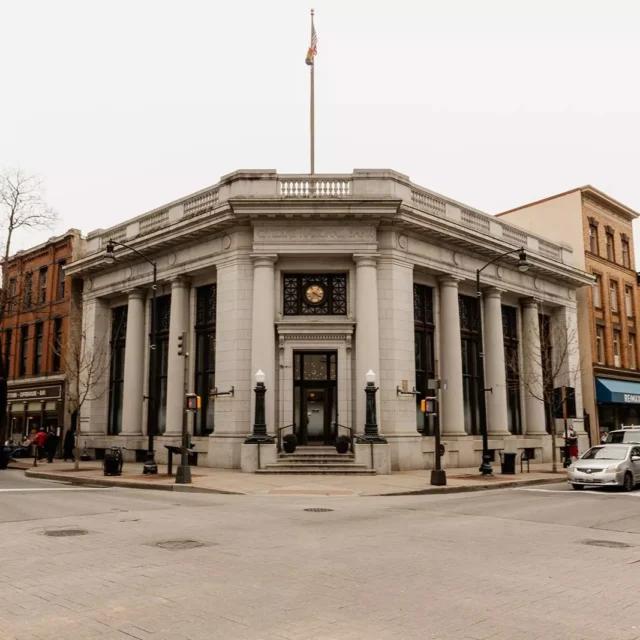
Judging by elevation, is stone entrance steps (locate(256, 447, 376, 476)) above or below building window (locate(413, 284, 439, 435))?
below

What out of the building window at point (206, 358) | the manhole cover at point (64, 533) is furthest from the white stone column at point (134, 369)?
the manhole cover at point (64, 533)

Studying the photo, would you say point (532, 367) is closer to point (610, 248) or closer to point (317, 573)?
point (610, 248)

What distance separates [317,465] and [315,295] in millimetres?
7614

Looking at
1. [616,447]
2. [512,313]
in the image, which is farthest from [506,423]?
[616,447]

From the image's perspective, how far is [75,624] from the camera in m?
6.00

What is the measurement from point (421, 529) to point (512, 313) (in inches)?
1078

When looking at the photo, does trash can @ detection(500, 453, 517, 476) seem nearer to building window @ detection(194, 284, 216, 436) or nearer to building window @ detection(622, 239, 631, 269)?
building window @ detection(194, 284, 216, 436)

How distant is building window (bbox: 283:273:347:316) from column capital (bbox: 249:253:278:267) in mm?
1365

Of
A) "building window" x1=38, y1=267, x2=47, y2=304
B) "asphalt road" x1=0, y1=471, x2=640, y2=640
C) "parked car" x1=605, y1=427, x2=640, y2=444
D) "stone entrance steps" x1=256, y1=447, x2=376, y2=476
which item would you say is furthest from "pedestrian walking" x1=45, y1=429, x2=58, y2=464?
"parked car" x1=605, y1=427, x2=640, y2=444

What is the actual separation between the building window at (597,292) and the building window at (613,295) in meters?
1.73

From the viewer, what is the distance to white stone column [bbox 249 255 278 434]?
26391 mm

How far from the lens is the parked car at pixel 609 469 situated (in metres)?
20.5

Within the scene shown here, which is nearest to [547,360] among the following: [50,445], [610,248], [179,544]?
[610,248]

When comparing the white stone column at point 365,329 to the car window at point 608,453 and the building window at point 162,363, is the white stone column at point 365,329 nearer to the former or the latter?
the car window at point 608,453
